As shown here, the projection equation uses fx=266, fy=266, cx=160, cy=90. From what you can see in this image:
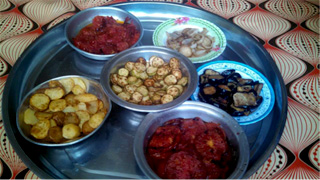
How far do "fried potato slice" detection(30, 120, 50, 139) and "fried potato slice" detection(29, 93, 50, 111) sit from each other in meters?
0.12

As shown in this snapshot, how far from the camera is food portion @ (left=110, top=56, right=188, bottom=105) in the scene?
5.31ft

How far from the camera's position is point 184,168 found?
1.34 metres

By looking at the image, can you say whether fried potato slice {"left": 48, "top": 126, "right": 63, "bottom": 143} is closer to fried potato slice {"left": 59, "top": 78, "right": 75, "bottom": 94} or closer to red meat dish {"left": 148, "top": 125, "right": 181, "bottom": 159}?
fried potato slice {"left": 59, "top": 78, "right": 75, "bottom": 94}

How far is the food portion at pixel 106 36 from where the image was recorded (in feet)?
6.31

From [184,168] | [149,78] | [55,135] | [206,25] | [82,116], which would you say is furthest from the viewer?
[206,25]

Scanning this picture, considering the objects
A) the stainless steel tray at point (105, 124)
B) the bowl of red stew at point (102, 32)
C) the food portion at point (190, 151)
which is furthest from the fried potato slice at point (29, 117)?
the food portion at point (190, 151)

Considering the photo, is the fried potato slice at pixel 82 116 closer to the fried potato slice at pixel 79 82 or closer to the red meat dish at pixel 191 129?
the fried potato slice at pixel 79 82

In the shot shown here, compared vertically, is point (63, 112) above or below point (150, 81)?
below

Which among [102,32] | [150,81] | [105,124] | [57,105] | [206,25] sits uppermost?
[206,25]

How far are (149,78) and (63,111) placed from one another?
591mm

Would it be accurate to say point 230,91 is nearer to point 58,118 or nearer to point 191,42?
point 191,42

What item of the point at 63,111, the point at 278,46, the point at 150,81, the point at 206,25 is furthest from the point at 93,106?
the point at 278,46

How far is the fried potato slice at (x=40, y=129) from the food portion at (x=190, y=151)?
0.57 meters

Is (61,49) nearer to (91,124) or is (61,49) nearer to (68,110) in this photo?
(68,110)
